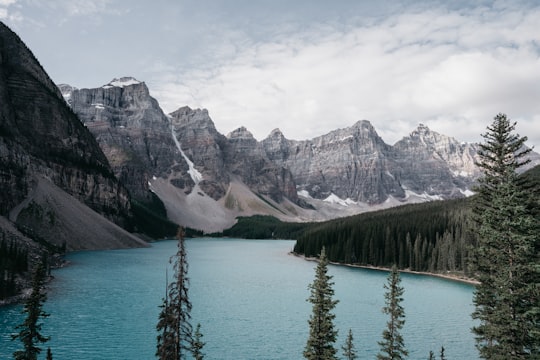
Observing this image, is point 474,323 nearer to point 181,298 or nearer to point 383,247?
point 181,298

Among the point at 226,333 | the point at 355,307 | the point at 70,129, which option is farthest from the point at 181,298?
the point at 70,129

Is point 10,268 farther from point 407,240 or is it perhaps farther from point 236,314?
point 407,240

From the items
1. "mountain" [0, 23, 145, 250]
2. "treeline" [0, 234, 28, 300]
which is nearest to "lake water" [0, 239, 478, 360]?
"treeline" [0, 234, 28, 300]

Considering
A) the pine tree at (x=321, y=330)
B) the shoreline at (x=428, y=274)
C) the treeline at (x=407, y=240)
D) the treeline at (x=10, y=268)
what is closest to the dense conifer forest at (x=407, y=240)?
the treeline at (x=407, y=240)

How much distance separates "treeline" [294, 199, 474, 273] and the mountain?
257 feet

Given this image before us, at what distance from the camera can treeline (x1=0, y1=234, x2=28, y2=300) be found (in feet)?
190

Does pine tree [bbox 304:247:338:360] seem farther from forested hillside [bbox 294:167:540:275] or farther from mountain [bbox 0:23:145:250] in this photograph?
forested hillside [bbox 294:167:540:275]

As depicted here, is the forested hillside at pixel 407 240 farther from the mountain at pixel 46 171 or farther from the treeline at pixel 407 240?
the mountain at pixel 46 171

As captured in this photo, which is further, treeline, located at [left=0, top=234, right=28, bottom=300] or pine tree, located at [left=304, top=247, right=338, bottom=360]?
treeline, located at [left=0, top=234, right=28, bottom=300]

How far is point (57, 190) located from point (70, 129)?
48991mm

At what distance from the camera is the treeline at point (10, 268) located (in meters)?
57.8

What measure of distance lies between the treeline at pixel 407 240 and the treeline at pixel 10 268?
291 ft

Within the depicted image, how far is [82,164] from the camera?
178 metres

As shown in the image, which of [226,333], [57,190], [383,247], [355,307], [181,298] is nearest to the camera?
[181,298]
